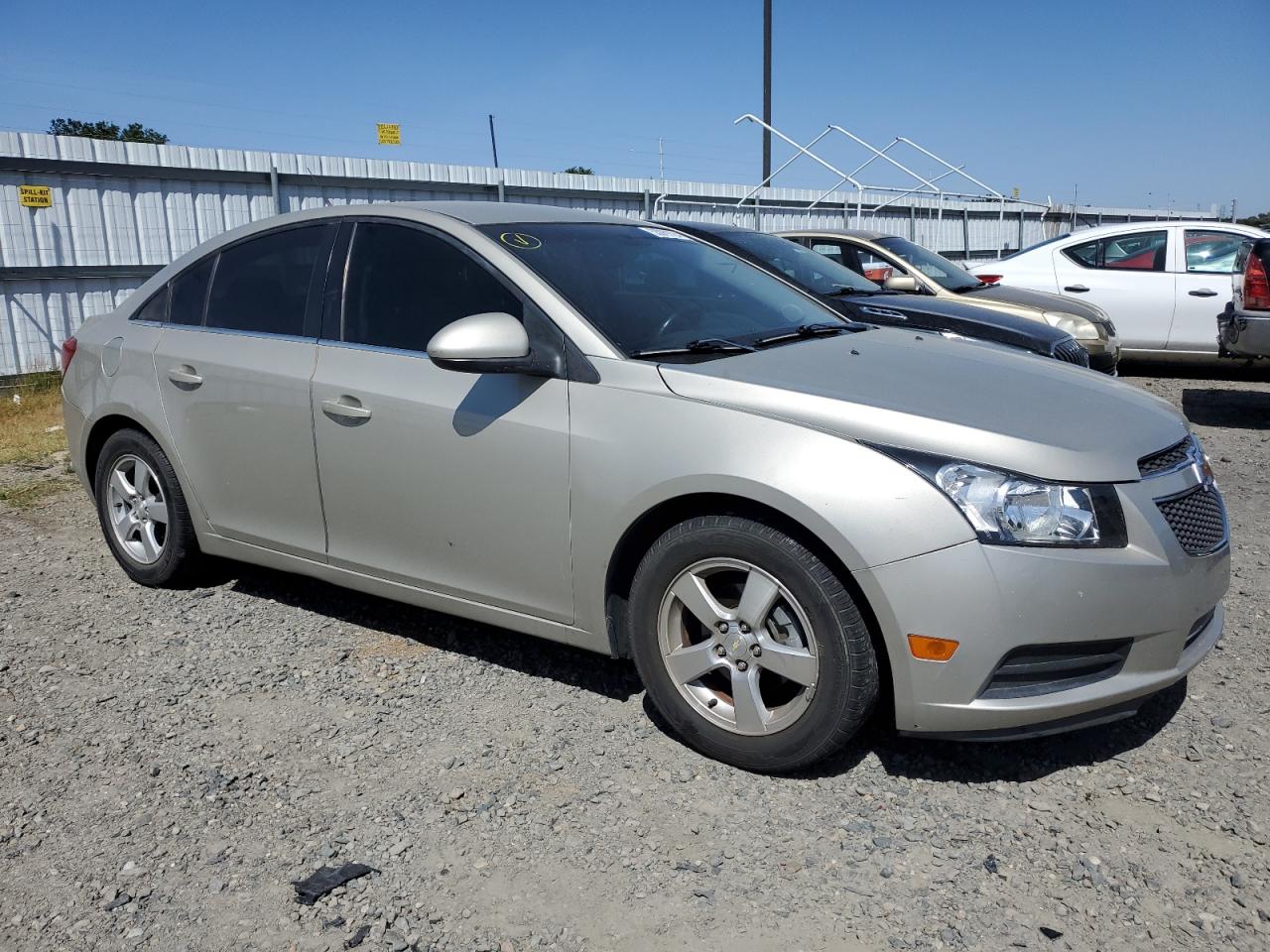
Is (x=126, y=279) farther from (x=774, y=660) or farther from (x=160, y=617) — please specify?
(x=774, y=660)

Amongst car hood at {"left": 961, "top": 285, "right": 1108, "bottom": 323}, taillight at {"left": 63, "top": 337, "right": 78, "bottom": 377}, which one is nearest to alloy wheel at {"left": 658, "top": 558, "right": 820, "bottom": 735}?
taillight at {"left": 63, "top": 337, "right": 78, "bottom": 377}

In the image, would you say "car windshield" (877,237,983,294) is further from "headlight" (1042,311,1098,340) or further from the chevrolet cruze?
the chevrolet cruze

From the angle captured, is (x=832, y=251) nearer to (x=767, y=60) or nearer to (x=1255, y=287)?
(x=1255, y=287)

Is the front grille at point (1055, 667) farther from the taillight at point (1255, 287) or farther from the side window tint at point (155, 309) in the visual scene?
the taillight at point (1255, 287)

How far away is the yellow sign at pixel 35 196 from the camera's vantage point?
968 centimetres

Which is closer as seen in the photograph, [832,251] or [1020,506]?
[1020,506]

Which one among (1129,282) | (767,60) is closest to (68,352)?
(1129,282)

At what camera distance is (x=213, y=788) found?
3.09 m

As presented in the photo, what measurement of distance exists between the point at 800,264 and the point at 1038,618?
5516 millimetres

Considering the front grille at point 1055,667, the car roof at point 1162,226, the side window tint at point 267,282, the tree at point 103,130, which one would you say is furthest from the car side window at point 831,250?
the tree at point 103,130

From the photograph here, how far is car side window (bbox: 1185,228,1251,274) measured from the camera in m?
10.6

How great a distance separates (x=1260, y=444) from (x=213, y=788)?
734cm

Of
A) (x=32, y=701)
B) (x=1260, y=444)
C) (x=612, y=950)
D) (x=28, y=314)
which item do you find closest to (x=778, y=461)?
(x=612, y=950)

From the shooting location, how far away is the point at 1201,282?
34.7ft
